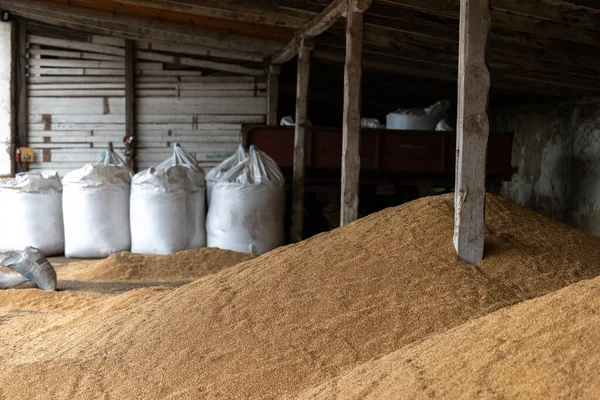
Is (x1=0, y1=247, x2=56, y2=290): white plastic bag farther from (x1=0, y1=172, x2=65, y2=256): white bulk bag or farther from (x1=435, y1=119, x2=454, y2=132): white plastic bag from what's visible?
(x1=435, y1=119, x2=454, y2=132): white plastic bag

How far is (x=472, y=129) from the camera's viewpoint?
424 centimetres

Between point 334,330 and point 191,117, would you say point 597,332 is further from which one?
point 191,117

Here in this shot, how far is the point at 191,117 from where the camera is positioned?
11.2 metres

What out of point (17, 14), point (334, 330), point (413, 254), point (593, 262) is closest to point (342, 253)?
point (413, 254)

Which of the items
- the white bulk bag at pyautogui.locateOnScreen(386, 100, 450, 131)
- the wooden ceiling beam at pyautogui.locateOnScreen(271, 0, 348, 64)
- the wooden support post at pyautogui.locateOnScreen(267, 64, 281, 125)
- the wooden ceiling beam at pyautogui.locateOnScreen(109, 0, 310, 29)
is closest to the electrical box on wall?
the wooden support post at pyautogui.locateOnScreen(267, 64, 281, 125)

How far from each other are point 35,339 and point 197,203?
411 centimetres

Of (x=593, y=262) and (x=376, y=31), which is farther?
(x=376, y=31)

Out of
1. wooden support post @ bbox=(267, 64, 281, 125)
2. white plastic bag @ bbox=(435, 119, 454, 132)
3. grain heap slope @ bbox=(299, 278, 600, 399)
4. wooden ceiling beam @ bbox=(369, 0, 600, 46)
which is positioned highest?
wooden ceiling beam @ bbox=(369, 0, 600, 46)

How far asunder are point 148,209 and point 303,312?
474 centimetres

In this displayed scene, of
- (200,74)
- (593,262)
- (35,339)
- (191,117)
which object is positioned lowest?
(35,339)

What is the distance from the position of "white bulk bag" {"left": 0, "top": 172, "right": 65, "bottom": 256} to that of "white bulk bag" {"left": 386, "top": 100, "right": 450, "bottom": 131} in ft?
15.3

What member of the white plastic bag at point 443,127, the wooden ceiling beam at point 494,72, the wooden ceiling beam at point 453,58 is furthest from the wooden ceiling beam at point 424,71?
the white plastic bag at point 443,127

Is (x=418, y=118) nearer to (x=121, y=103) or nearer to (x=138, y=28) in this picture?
(x=138, y=28)

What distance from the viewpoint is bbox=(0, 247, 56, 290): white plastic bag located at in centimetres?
611
